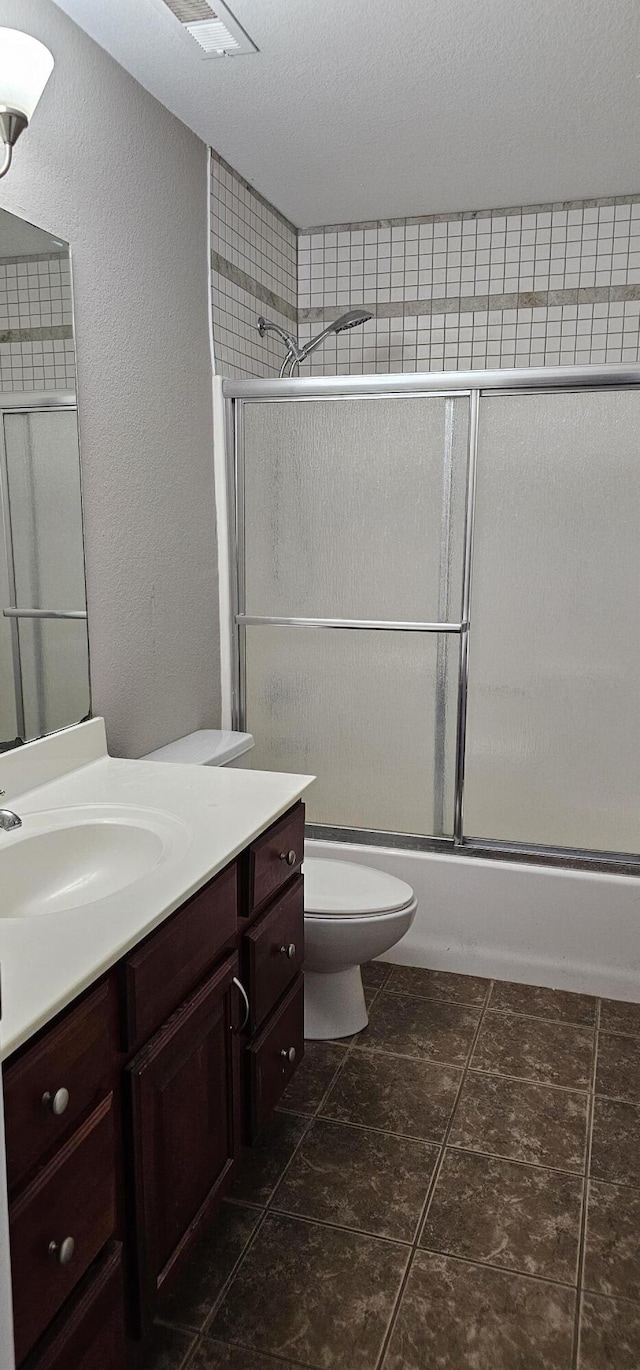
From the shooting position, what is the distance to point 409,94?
2.19 m

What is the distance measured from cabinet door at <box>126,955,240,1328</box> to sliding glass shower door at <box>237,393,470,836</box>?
1.22 metres

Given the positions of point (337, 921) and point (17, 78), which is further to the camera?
point (337, 921)

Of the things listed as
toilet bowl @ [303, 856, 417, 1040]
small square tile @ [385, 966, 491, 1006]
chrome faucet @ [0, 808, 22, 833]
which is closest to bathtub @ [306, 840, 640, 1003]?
small square tile @ [385, 966, 491, 1006]

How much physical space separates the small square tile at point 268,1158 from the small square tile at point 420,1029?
0.35m

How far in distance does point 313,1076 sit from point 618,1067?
73cm

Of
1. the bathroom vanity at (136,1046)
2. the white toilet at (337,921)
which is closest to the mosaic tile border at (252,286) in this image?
the white toilet at (337,921)

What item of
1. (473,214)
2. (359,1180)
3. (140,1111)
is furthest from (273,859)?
(473,214)

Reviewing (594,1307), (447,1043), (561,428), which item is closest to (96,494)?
(561,428)

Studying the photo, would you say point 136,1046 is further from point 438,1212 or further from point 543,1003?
point 543,1003

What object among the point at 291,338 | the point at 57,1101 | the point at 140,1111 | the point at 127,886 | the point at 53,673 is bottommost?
the point at 140,1111

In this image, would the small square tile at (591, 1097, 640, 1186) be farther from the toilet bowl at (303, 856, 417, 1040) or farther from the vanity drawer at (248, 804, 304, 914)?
the vanity drawer at (248, 804, 304, 914)

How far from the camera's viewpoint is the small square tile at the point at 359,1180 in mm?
1753

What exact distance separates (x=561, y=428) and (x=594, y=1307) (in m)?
1.92

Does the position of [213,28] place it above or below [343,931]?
above
